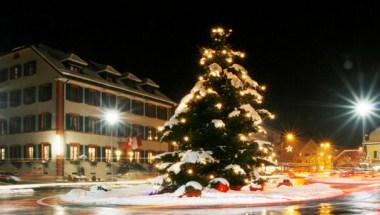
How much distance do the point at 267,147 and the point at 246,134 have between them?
152 centimetres

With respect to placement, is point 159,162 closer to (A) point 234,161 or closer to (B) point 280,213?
(A) point 234,161

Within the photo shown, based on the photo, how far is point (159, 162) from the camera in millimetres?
30422

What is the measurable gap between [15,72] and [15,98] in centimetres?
270

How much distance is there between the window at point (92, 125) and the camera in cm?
5875

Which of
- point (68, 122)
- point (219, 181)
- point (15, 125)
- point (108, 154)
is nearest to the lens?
point (219, 181)

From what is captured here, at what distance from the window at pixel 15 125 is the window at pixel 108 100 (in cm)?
886

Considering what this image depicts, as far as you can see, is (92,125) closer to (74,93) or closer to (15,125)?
(74,93)

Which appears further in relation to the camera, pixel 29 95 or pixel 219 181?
pixel 29 95

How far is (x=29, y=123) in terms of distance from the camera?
190 ft

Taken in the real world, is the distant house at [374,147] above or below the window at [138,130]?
below

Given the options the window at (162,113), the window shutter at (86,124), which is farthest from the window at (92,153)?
the window at (162,113)

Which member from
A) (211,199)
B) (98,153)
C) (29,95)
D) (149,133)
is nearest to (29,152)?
(29,95)

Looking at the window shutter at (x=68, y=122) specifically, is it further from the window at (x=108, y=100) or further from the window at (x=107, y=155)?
the window at (x=107, y=155)

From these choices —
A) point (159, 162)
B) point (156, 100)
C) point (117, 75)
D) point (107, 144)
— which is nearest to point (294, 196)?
point (159, 162)
